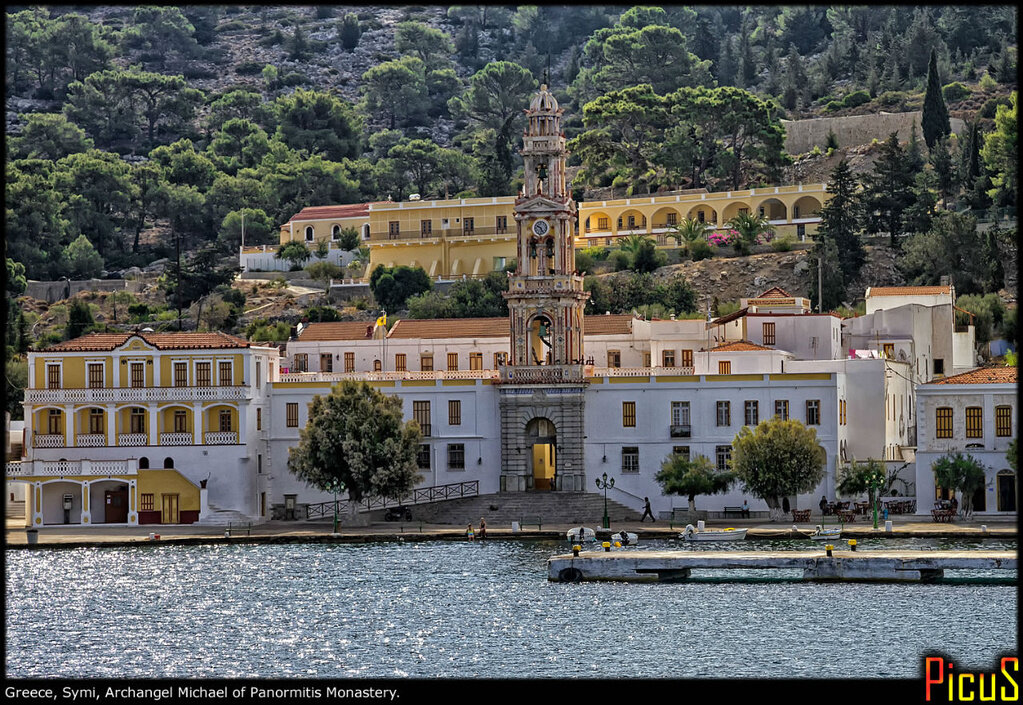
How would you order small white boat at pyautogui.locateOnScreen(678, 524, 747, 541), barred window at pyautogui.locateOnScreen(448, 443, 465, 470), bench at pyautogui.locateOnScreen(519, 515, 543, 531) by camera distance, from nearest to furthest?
small white boat at pyautogui.locateOnScreen(678, 524, 747, 541), bench at pyautogui.locateOnScreen(519, 515, 543, 531), barred window at pyautogui.locateOnScreen(448, 443, 465, 470)

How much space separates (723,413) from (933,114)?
7340 centimetres

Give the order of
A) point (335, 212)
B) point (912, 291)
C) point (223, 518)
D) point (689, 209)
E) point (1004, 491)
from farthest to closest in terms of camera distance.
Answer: point (335, 212) < point (689, 209) < point (912, 291) < point (223, 518) < point (1004, 491)

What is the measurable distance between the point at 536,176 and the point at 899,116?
73900 mm

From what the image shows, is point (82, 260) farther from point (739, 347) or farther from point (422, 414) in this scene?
point (739, 347)

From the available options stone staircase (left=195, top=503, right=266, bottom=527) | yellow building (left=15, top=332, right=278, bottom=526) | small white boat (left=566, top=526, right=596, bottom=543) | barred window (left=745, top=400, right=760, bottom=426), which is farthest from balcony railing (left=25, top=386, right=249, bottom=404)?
barred window (left=745, top=400, right=760, bottom=426)

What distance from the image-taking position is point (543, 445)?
87312mm

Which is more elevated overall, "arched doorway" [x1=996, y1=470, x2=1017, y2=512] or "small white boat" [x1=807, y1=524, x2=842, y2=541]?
"arched doorway" [x1=996, y1=470, x2=1017, y2=512]

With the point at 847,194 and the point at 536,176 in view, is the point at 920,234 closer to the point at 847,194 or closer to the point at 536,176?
the point at 847,194

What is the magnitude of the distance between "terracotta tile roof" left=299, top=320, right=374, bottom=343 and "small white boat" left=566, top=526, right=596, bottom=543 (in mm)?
25785

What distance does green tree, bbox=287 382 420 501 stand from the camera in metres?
77.2

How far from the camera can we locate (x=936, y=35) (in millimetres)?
189125

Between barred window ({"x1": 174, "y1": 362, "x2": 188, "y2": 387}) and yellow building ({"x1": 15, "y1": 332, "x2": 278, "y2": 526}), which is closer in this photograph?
yellow building ({"x1": 15, "y1": 332, "x2": 278, "y2": 526})

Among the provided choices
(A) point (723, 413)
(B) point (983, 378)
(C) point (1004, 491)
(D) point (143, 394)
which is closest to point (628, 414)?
(A) point (723, 413)

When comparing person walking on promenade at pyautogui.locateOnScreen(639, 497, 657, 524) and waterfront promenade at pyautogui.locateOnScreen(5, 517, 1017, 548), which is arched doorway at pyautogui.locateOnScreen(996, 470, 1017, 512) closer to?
waterfront promenade at pyautogui.locateOnScreen(5, 517, 1017, 548)
